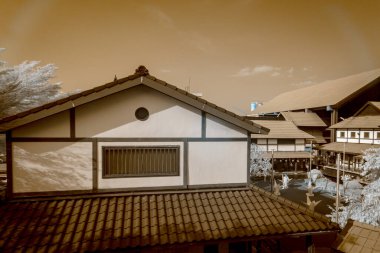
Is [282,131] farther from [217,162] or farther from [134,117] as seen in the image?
[134,117]

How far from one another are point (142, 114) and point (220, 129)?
9.00ft

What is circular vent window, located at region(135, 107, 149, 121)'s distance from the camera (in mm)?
Answer: 7618

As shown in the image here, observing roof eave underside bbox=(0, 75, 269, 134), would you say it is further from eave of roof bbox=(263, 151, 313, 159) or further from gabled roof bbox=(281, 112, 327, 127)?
gabled roof bbox=(281, 112, 327, 127)

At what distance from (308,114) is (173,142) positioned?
132 ft

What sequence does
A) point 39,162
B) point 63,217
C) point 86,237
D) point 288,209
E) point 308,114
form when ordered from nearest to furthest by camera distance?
point 86,237 < point 63,217 < point 39,162 < point 288,209 < point 308,114

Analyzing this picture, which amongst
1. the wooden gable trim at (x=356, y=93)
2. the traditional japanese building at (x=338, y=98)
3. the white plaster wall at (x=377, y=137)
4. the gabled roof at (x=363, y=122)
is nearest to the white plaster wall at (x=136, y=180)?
the gabled roof at (x=363, y=122)

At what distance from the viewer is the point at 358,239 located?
8.77 m

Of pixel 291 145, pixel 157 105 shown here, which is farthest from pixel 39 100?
pixel 291 145

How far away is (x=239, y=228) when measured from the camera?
6531 millimetres

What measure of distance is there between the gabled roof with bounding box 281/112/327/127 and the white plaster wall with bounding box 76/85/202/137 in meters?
35.1

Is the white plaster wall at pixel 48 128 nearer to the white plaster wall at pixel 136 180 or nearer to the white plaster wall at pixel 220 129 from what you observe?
the white plaster wall at pixel 136 180

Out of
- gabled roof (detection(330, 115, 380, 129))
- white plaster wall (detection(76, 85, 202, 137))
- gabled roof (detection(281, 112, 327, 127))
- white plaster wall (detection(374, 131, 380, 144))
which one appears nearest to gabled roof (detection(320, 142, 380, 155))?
white plaster wall (detection(374, 131, 380, 144))

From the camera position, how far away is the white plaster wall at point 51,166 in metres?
6.82

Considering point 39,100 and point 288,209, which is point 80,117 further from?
point 39,100
